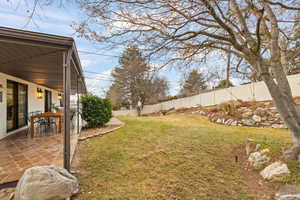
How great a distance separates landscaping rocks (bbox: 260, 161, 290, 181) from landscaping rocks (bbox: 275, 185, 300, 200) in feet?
0.89

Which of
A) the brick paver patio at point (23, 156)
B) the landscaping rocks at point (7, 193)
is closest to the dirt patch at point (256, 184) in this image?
the brick paver patio at point (23, 156)

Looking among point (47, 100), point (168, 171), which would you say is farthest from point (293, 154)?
point (47, 100)

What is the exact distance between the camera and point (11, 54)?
333 centimetres

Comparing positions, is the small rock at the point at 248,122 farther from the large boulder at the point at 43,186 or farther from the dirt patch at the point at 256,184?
the large boulder at the point at 43,186

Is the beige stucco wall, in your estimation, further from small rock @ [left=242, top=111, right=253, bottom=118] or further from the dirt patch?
small rock @ [left=242, top=111, right=253, bottom=118]

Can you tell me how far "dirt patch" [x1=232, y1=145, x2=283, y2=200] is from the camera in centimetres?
278

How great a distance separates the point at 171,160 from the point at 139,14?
140 inches

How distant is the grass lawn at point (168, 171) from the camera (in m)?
2.70

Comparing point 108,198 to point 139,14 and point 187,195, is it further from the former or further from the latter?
point 139,14

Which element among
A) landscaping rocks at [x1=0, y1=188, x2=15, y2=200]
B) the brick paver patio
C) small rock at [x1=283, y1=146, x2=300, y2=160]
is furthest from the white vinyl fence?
landscaping rocks at [x1=0, y1=188, x2=15, y2=200]

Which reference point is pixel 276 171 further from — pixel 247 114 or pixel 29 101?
pixel 29 101

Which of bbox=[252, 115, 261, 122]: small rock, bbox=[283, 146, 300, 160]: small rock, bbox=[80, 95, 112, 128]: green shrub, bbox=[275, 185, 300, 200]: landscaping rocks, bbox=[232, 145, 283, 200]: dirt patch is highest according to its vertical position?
bbox=[80, 95, 112, 128]: green shrub

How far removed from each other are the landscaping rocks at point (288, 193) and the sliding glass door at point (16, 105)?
27.2ft

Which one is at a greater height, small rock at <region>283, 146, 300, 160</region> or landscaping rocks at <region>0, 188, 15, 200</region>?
small rock at <region>283, 146, 300, 160</region>
